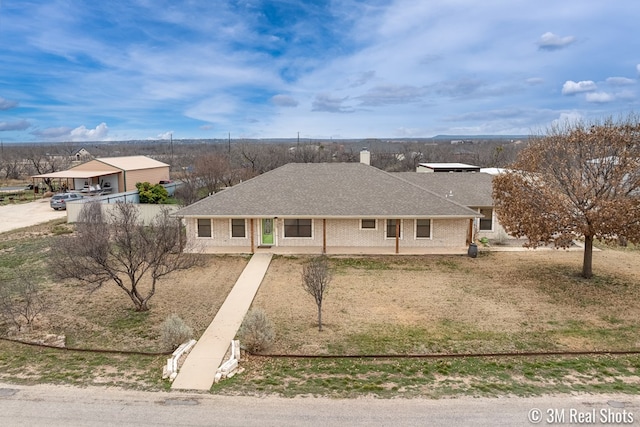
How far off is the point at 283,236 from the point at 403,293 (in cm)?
868

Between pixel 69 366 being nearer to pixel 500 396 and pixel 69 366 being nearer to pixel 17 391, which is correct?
pixel 17 391

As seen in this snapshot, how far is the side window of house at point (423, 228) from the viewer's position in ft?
76.0

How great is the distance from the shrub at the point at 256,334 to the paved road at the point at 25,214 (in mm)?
24793

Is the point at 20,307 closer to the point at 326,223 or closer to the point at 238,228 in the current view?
the point at 238,228

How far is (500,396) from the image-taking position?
9.51m

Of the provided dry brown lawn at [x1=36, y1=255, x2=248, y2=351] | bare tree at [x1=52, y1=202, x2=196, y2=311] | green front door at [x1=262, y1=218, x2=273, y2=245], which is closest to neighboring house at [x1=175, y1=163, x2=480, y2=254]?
green front door at [x1=262, y1=218, x2=273, y2=245]

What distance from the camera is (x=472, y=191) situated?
26250mm

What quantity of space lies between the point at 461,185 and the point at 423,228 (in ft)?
19.5

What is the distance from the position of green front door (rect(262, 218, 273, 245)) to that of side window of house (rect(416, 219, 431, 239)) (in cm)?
781

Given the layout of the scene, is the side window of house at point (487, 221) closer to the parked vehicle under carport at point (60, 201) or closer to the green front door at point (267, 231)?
the green front door at point (267, 231)

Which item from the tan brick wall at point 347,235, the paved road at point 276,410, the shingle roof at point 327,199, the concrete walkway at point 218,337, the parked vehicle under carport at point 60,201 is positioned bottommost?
the paved road at point 276,410

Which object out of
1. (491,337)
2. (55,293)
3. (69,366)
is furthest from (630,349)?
(55,293)

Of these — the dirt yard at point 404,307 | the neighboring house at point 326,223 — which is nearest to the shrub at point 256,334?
the dirt yard at point 404,307

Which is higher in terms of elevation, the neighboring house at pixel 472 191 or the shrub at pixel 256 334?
the neighboring house at pixel 472 191
